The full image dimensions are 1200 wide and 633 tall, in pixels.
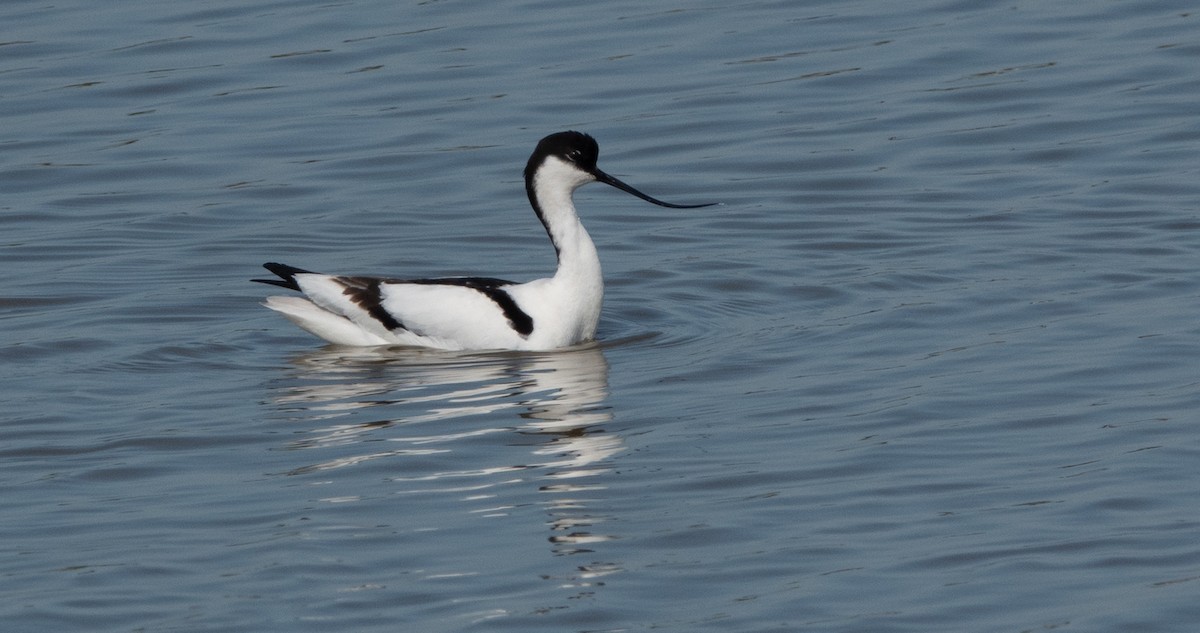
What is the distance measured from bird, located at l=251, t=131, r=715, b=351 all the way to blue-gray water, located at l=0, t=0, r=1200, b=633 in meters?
0.17

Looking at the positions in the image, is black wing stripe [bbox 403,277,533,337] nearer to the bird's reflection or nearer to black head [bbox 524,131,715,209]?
the bird's reflection

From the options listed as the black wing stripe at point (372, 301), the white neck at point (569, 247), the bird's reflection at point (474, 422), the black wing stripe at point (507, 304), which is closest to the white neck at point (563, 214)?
the white neck at point (569, 247)

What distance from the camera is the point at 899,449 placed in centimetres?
858

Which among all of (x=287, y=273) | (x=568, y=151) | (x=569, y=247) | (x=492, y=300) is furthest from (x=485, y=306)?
(x=287, y=273)

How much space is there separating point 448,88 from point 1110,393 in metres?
8.50

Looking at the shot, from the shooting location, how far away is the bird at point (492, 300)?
1080cm

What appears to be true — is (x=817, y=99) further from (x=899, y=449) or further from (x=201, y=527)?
(x=201, y=527)

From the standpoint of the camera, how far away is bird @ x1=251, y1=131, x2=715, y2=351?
10.8 metres

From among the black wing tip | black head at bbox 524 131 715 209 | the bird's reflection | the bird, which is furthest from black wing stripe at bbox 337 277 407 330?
black head at bbox 524 131 715 209

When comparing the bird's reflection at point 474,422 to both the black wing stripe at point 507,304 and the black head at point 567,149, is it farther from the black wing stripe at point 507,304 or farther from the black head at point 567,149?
the black head at point 567,149

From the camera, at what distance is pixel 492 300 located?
10.8 metres

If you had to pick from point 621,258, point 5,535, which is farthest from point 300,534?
point 621,258

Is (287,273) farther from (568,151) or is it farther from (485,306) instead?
(568,151)

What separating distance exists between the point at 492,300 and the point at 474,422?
155 cm
